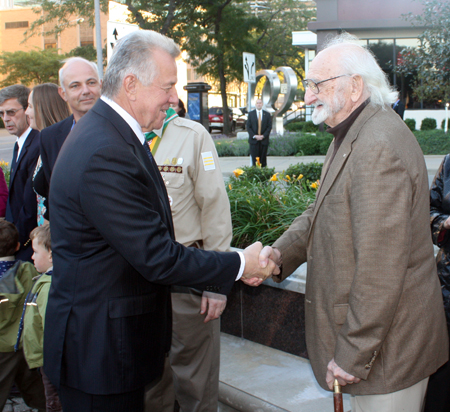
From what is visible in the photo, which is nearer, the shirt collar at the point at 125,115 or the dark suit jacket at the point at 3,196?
the shirt collar at the point at 125,115

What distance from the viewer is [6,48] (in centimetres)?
6606

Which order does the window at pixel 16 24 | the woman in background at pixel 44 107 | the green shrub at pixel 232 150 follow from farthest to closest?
the window at pixel 16 24 < the green shrub at pixel 232 150 < the woman in background at pixel 44 107

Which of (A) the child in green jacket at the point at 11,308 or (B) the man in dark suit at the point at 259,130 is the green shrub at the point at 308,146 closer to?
(B) the man in dark suit at the point at 259,130

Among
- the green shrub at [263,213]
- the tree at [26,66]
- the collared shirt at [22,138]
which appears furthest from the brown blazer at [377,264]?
the tree at [26,66]

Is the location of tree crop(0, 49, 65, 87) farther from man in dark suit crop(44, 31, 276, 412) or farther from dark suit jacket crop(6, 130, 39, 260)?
man in dark suit crop(44, 31, 276, 412)

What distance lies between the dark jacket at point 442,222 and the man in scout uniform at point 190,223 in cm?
125

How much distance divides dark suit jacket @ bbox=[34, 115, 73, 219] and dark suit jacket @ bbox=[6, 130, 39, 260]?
48 centimetres

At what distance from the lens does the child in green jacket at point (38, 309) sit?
3211 mm

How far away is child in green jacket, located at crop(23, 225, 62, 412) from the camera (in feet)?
10.5

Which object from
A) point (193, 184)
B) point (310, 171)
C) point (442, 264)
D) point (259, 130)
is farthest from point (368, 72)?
point (259, 130)

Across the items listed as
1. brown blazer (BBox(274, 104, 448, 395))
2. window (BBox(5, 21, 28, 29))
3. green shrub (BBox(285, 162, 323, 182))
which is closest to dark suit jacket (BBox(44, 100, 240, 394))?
brown blazer (BBox(274, 104, 448, 395))

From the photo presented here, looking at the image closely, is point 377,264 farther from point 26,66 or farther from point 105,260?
point 26,66

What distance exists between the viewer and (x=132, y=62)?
84.7 inches

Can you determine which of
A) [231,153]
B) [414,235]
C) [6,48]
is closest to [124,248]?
[414,235]
